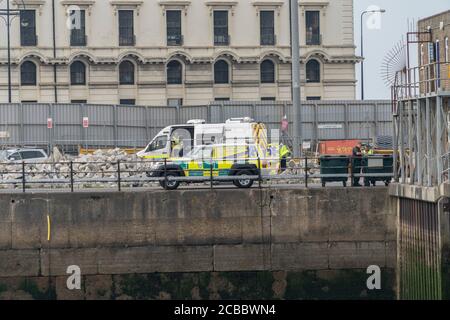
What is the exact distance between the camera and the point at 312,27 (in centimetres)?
8600

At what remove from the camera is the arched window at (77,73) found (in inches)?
3312

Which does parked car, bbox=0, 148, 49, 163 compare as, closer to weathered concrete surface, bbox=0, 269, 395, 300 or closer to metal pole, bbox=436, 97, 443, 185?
weathered concrete surface, bbox=0, 269, 395, 300

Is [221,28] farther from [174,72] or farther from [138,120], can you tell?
[138,120]

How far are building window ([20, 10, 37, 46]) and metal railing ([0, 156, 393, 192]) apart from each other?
114ft

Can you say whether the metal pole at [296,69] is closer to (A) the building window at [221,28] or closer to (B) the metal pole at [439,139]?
(B) the metal pole at [439,139]

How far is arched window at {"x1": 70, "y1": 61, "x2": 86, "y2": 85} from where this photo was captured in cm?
8412

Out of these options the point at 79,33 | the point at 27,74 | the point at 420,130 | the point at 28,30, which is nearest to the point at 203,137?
the point at 420,130

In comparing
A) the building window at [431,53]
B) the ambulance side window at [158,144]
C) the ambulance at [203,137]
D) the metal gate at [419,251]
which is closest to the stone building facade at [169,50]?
the ambulance side window at [158,144]

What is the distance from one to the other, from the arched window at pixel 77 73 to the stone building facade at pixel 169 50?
2.5 inches

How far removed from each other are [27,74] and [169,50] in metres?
8.94

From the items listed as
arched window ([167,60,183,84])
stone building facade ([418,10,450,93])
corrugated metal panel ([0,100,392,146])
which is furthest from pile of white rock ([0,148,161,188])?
arched window ([167,60,183,84])
